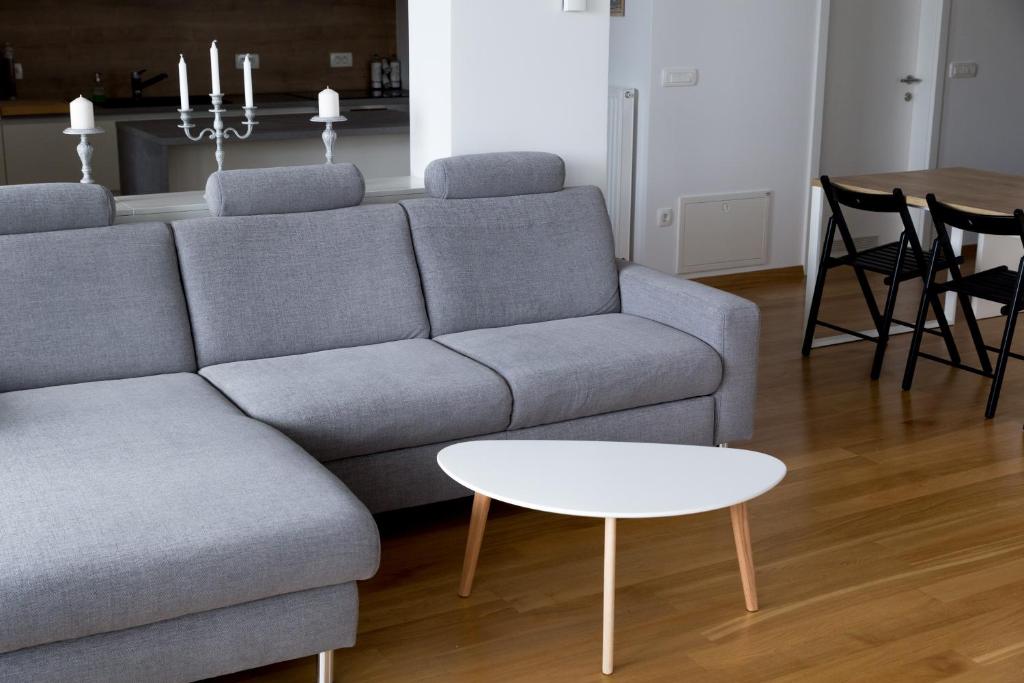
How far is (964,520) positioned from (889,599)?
1.94 feet

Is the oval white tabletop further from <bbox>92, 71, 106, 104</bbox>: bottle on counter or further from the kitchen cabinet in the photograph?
<bbox>92, 71, 106, 104</bbox>: bottle on counter

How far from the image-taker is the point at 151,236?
10.8ft

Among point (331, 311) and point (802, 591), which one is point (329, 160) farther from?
point (802, 591)

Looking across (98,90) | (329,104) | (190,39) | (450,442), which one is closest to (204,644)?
(450,442)

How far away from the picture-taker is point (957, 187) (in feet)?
15.1

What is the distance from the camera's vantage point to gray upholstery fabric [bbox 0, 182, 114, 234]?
3137 millimetres

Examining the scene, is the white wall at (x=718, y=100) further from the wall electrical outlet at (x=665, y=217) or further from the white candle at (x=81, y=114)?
the white candle at (x=81, y=114)

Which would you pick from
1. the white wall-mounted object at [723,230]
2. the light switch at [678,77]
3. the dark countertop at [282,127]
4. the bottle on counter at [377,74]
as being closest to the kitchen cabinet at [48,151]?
the dark countertop at [282,127]

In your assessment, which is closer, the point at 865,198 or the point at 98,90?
the point at 865,198

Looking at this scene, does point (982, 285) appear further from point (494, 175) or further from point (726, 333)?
point (494, 175)

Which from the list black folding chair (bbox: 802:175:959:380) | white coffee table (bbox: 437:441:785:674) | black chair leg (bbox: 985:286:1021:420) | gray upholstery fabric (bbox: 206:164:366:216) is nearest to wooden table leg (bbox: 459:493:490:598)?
white coffee table (bbox: 437:441:785:674)

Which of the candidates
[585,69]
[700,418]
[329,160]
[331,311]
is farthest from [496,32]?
[700,418]

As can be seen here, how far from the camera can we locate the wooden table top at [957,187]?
13.8ft

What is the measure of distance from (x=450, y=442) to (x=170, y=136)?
236 centimetres
